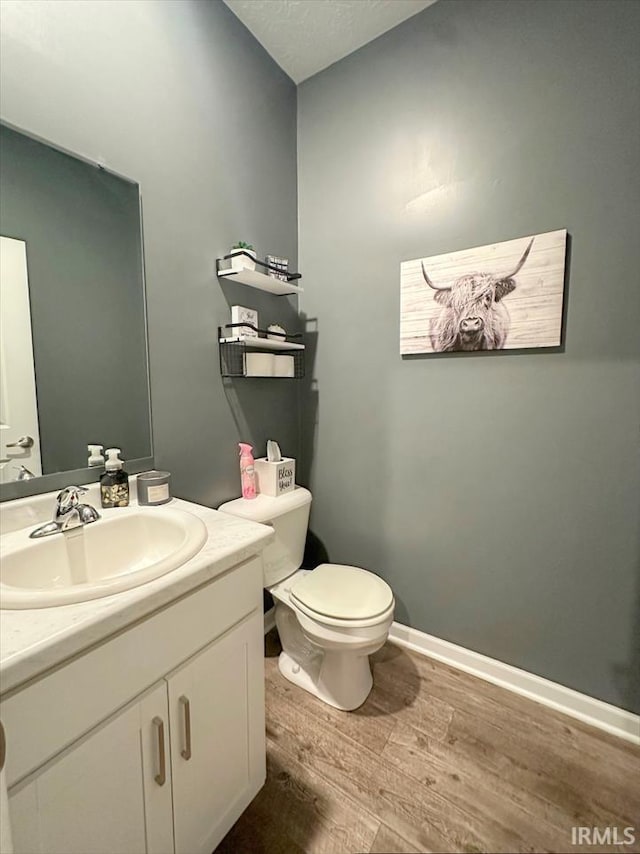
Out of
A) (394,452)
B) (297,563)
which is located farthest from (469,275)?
(297,563)

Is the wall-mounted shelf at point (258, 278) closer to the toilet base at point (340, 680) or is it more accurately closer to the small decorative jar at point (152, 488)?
the small decorative jar at point (152, 488)

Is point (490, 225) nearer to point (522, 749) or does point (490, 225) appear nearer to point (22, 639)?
point (22, 639)

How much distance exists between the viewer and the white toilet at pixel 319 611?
4.17ft

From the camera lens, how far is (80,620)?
0.59 meters

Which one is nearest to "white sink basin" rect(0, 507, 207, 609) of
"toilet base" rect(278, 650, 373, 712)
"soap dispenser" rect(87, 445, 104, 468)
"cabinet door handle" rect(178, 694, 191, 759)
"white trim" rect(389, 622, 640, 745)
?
"soap dispenser" rect(87, 445, 104, 468)

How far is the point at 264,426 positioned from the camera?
68.9 inches

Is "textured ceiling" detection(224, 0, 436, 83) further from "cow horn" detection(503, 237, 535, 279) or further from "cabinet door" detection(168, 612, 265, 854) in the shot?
"cabinet door" detection(168, 612, 265, 854)

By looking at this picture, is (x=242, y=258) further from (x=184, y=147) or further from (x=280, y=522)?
(x=280, y=522)

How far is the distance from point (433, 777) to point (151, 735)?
3.09 ft

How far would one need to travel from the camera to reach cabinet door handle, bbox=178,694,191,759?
780mm

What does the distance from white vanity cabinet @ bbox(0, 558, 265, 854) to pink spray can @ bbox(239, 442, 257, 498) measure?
2.15 ft

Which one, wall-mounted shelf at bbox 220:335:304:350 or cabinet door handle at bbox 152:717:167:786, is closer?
cabinet door handle at bbox 152:717:167:786

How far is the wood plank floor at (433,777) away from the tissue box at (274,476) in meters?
0.80

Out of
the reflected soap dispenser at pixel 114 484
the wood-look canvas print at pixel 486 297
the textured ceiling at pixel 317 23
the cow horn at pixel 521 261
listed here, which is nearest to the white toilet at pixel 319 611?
the reflected soap dispenser at pixel 114 484
